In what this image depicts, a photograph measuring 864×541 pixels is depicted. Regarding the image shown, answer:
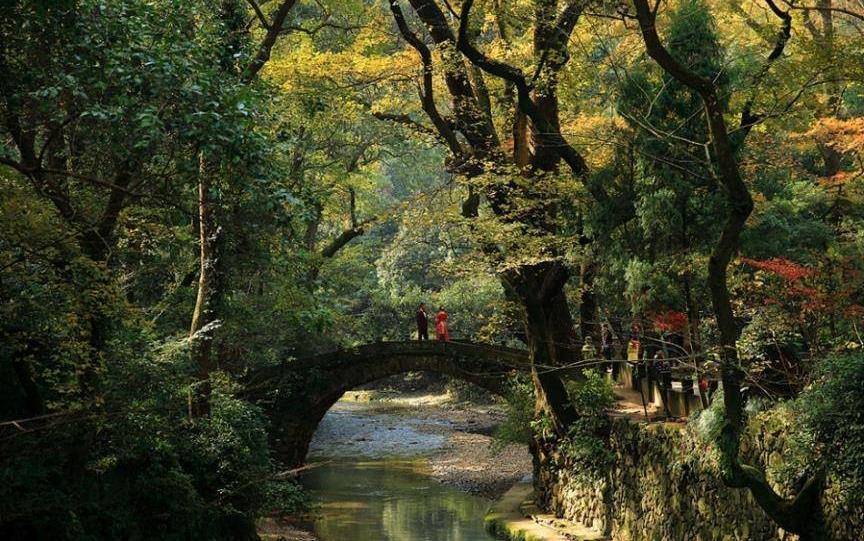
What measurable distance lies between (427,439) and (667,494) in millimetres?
17330

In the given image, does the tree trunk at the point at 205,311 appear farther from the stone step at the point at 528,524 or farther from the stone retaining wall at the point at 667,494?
the stone retaining wall at the point at 667,494

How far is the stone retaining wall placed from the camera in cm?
1088

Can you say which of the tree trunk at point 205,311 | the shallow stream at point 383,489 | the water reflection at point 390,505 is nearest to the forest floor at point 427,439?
the shallow stream at point 383,489

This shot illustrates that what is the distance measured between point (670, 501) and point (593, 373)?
3487 millimetres

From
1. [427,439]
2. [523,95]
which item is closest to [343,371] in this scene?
[427,439]

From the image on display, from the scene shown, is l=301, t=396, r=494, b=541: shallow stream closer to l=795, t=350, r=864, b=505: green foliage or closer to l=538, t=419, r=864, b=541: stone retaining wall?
l=538, t=419, r=864, b=541: stone retaining wall

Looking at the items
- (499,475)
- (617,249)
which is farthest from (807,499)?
(499,475)

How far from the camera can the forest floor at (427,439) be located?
24344 millimetres

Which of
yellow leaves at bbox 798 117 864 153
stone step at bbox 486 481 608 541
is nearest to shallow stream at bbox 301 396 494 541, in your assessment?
stone step at bbox 486 481 608 541

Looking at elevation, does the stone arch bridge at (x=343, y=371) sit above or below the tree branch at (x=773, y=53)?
below

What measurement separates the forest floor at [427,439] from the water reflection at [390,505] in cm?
70

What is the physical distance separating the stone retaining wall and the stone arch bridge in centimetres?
529

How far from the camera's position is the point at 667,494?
1346 centimetres

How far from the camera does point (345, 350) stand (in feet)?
74.8
